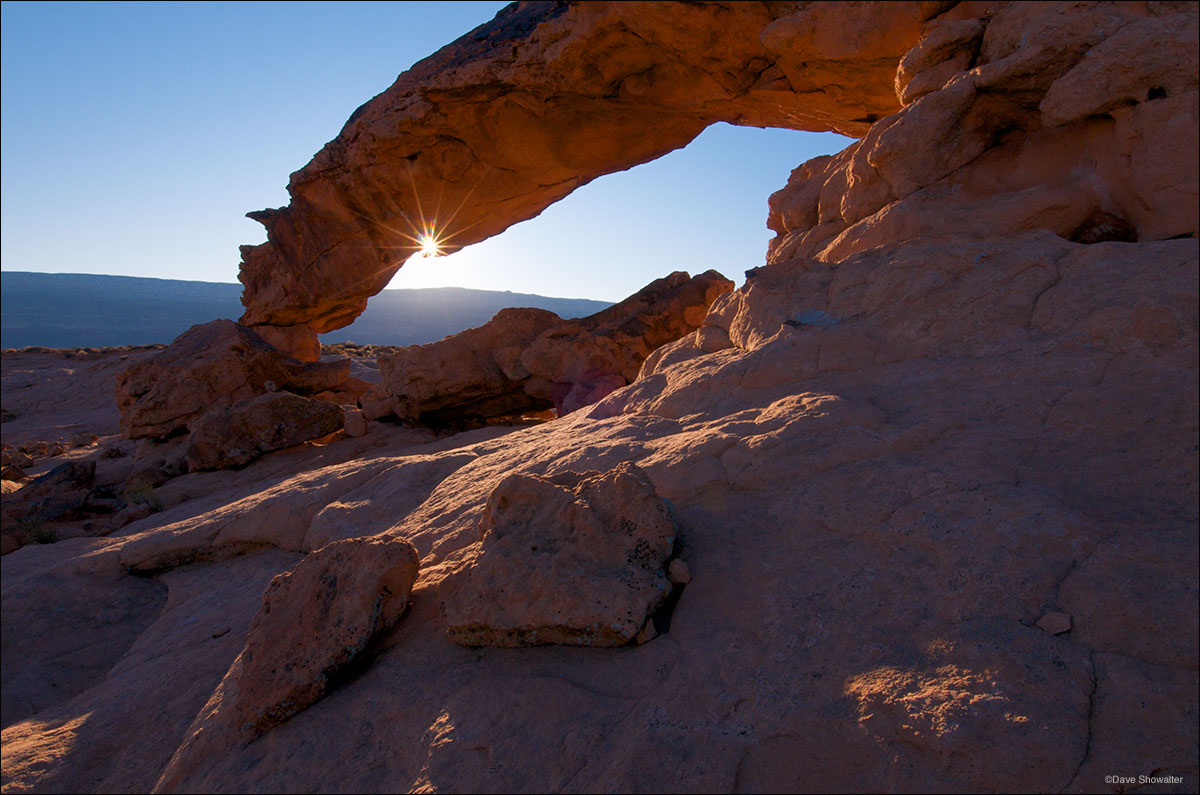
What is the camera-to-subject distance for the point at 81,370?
69.3 ft

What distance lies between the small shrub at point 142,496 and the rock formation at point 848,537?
53.4 inches

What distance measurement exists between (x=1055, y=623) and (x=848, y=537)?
643mm

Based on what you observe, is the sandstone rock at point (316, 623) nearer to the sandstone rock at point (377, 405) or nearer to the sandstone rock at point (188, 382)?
the sandstone rock at point (377, 405)

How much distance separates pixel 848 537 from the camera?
2229mm

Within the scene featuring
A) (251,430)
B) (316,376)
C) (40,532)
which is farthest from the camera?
(316,376)

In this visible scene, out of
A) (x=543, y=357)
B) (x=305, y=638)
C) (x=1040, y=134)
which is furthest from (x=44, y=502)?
(x=1040, y=134)

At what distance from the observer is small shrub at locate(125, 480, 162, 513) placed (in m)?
6.78

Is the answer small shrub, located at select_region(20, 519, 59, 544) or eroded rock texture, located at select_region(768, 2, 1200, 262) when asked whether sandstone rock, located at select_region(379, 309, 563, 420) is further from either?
eroded rock texture, located at select_region(768, 2, 1200, 262)

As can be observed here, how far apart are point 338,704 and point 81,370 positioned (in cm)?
2495

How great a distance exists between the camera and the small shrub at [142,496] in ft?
22.3

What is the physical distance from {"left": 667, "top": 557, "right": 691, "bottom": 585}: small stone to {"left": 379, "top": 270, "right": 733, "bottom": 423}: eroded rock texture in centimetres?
594

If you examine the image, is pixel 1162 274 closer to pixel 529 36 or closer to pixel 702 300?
pixel 702 300

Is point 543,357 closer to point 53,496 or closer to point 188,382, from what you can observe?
point 188,382

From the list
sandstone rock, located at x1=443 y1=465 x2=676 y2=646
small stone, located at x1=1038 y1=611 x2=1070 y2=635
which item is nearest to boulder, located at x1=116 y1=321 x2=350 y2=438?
sandstone rock, located at x1=443 y1=465 x2=676 y2=646
